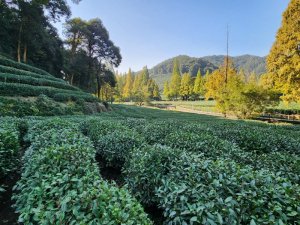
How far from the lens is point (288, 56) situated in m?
18.0

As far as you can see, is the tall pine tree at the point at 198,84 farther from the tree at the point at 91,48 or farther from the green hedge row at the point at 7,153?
the green hedge row at the point at 7,153

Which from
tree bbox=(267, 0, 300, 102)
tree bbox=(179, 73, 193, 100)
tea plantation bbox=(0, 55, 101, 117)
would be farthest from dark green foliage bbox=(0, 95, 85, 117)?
tree bbox=(179, 73, 193, 100)

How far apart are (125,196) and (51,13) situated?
120 ft

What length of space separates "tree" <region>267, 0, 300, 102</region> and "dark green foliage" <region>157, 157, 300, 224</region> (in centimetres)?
1785

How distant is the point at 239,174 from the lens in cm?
290

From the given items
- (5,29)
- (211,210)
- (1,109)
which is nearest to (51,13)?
(5,29)

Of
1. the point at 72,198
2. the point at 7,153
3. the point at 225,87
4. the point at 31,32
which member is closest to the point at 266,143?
the point at 72,198

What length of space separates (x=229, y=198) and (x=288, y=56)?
20.0m

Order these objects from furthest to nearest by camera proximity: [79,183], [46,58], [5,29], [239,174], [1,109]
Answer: [46,58]
[5,29]
[1,109]
[239,174]
[79,183]

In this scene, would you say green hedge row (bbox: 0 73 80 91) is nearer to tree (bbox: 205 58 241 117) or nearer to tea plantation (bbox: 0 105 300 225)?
tea plantation (bbox: 0 105 300 225)

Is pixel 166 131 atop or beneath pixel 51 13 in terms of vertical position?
beneath

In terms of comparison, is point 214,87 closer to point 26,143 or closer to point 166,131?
point 166,131

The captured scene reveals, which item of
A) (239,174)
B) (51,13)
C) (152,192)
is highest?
(51,13)

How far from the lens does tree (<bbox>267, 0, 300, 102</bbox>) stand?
57.3 ft
